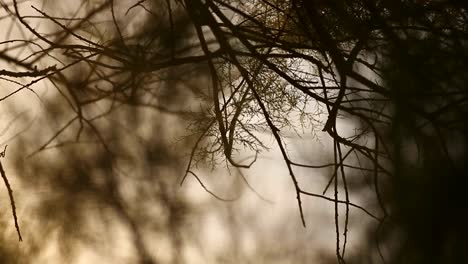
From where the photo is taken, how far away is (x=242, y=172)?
100 centimetres

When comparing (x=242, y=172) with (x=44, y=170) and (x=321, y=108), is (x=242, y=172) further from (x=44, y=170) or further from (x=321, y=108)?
(x=44, y=170)

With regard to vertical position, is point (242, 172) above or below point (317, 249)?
above

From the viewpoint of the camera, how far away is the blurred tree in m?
0.98

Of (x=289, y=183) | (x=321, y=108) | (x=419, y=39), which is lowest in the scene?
(x=289, y=183)

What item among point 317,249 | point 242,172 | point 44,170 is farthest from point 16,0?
point 317,249

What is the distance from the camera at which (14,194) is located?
99cm

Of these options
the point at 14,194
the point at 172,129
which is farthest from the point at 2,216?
the point at 172,129

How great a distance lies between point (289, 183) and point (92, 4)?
1.62 feet

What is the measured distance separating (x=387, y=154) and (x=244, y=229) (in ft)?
0.97

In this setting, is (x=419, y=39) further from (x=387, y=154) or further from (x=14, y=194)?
(x=14, y=194)

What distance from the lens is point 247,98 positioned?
980mm

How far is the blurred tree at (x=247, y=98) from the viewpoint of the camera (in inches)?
38.5

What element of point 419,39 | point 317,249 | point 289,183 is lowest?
point 317,249

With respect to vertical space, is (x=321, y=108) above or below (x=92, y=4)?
below
